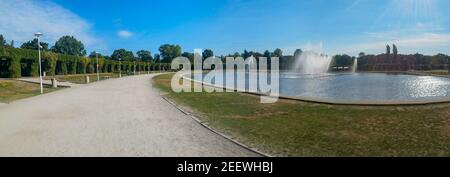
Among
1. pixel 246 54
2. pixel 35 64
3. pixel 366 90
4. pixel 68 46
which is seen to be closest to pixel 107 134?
pixel 366 90

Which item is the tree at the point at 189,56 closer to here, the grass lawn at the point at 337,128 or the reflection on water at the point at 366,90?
the reflection on water at the point at 366,90

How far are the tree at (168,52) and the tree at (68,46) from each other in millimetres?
33216

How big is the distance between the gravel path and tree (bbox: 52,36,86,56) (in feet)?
390

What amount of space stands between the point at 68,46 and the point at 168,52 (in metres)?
39.1

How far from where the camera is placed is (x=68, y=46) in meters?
119

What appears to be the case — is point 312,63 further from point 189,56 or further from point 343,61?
point 189,56

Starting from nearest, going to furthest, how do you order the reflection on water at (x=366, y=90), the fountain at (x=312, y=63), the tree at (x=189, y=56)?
the reflection on water at (x=366, y=90) < the fountain at (x=312, y=63) < the tree at (x=189, y=56)

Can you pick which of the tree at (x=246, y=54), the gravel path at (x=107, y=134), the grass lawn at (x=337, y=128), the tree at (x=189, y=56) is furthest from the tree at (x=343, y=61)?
the gravel path at (x=107, y=134)

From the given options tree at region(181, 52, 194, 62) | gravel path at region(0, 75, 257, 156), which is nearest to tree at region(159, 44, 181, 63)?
tree at region(181, 52, 194, 62)

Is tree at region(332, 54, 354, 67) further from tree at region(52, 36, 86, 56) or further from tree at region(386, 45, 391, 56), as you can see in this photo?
tree at region(52, 36, 86, 56)

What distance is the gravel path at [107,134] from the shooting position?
258 inches

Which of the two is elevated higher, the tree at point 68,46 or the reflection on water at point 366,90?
the tree at point 68,46

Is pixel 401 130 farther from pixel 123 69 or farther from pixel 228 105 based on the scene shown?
pixel 123 69

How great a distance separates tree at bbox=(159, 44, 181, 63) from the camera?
408 feet
